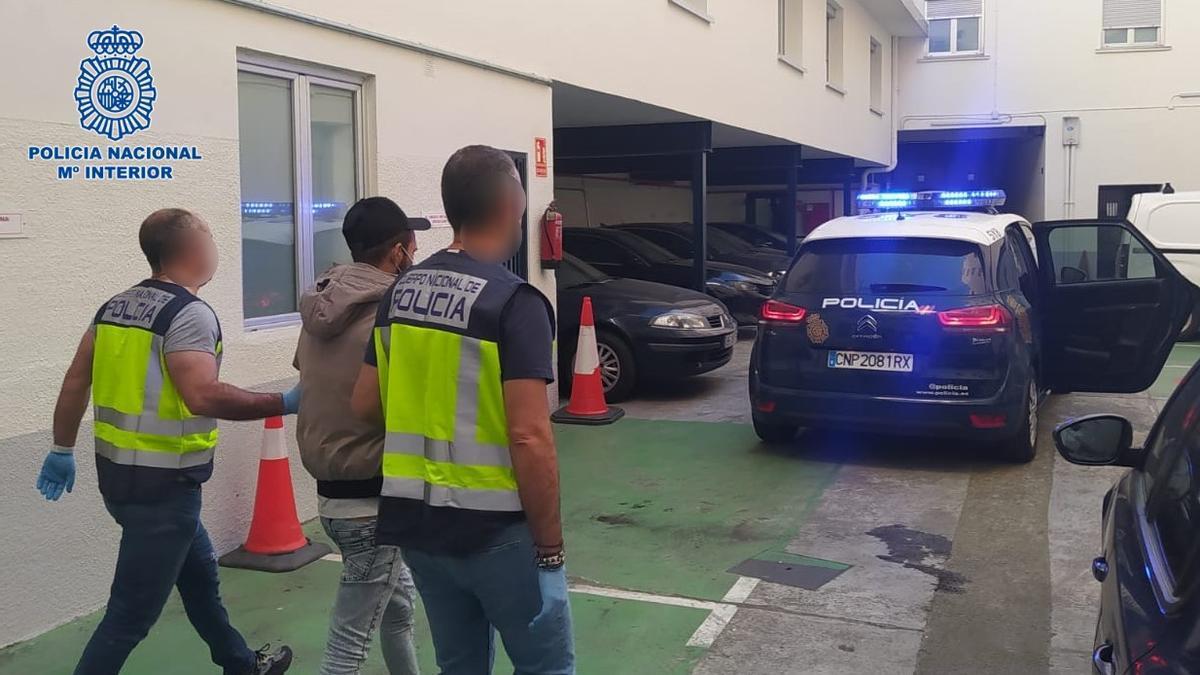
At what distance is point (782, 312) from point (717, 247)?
35.0 ft

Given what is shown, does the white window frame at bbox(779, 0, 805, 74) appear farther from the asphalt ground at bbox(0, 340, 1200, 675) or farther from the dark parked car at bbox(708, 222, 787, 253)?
the asphalt ground at bbox(0, 340, 1200, 675)

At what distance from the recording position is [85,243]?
4426 mm

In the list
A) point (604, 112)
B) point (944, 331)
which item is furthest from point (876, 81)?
point (944, 331)

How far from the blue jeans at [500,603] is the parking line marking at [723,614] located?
1.85 metres

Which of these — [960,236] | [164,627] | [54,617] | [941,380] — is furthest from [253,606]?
[960,236]

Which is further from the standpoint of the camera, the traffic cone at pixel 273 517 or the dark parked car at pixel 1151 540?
the traffic cone at pixel 273 517

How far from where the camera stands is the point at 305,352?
10.4 ft

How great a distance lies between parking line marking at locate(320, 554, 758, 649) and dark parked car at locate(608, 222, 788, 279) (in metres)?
10.5

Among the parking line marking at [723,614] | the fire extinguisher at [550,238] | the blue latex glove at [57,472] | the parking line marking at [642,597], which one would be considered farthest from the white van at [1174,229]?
the blue latex glove at [57,472]

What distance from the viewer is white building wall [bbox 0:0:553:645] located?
4.14m

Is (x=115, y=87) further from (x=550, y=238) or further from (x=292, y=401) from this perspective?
(x=550, y=238)

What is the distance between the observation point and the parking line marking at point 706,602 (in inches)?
171

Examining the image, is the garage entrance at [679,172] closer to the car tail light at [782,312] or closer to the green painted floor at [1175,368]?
the car tail light at [782,312]

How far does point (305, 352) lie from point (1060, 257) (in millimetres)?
8495
